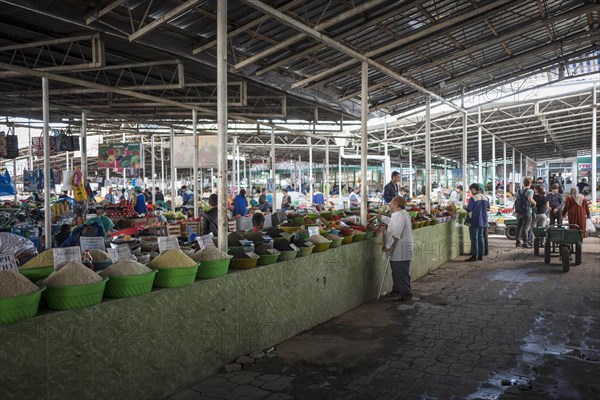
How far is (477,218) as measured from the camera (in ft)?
38.8

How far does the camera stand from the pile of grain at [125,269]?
397cm

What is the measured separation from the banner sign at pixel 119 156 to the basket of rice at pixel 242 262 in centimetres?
1167

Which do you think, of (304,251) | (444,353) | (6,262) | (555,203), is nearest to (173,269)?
(6,262)

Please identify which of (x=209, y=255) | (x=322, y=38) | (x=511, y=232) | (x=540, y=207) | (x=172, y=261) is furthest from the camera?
(x=511, y=232)

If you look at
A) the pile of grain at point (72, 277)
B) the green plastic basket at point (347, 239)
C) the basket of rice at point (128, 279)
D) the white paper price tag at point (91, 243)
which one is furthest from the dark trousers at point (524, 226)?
the pile of grain at point (72, 277)

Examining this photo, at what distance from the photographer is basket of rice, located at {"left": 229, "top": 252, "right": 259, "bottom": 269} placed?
5.30 m

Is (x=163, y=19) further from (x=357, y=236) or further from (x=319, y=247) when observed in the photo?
(x=357, y=236)

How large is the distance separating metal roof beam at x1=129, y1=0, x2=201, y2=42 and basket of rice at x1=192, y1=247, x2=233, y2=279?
3.23m

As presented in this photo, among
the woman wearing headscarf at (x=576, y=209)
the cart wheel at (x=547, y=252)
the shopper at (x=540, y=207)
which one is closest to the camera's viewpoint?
the cart wheel at (x=547, y=252)

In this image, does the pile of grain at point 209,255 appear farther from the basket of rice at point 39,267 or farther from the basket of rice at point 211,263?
the basket of rice at point 39,267

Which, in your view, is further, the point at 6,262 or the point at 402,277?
the point at 402,277

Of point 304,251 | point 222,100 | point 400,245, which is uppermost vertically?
point 222,100

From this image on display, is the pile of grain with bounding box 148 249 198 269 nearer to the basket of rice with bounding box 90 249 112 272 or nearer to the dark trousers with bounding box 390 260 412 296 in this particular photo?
the basket of rice with bounding box 90 249 112 272

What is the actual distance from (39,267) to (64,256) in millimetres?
432
